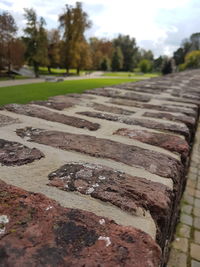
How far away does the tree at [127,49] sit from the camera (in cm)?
6125

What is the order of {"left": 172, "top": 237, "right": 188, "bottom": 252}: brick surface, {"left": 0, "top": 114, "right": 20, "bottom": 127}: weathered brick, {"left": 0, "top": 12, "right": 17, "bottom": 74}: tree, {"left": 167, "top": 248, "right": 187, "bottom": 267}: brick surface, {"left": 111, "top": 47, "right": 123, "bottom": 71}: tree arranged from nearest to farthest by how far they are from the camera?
{"left": 0, "top": 114, "right": 20, "bottom": 127}: weathered brick, {"left": 167, "top": 248, "right": 187, "bottom": 267}: brick surface, {"left": 172, "top": 237, "right": 188, "bottom": 252}: brick surface, {"left": 0, "top": 12, "right": 17, "bottom": 74}: tree, {"left": 111, "top": 47, "right": 123, "bottom": 71}: tree

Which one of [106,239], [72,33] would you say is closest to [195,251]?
[106,239]

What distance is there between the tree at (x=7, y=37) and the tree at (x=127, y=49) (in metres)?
Result: 41.7

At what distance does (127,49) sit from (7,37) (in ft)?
151

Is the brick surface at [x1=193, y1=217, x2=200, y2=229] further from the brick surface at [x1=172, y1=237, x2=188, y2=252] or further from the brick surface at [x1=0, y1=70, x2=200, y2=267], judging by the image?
the brick surface at [x1=0, y1=70, x2=200, y2=267]

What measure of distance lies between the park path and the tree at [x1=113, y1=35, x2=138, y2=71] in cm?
6009

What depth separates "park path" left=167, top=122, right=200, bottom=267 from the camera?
184 centimetres

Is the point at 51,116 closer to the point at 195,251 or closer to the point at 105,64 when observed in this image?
the point at 195,251

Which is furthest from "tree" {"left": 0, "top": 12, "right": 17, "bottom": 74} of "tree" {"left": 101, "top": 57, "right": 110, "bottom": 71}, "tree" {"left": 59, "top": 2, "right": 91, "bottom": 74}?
"tree" {"left": 101, "top": 57, "right": 110, "bottom": 71}

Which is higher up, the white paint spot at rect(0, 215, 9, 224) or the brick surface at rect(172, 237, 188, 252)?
the white paint spot at rect(0, 215, 9, 224)

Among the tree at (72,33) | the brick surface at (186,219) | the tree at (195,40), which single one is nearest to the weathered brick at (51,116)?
the brick surface at (186,219)

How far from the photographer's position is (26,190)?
823 millimetres

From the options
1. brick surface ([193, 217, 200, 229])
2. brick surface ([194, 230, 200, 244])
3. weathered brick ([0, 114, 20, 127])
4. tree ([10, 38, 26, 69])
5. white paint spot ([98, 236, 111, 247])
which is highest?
tree ([10, 38, 26, 69])

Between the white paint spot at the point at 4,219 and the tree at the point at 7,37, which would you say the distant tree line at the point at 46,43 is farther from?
the white paint spot at the point at 4,219
